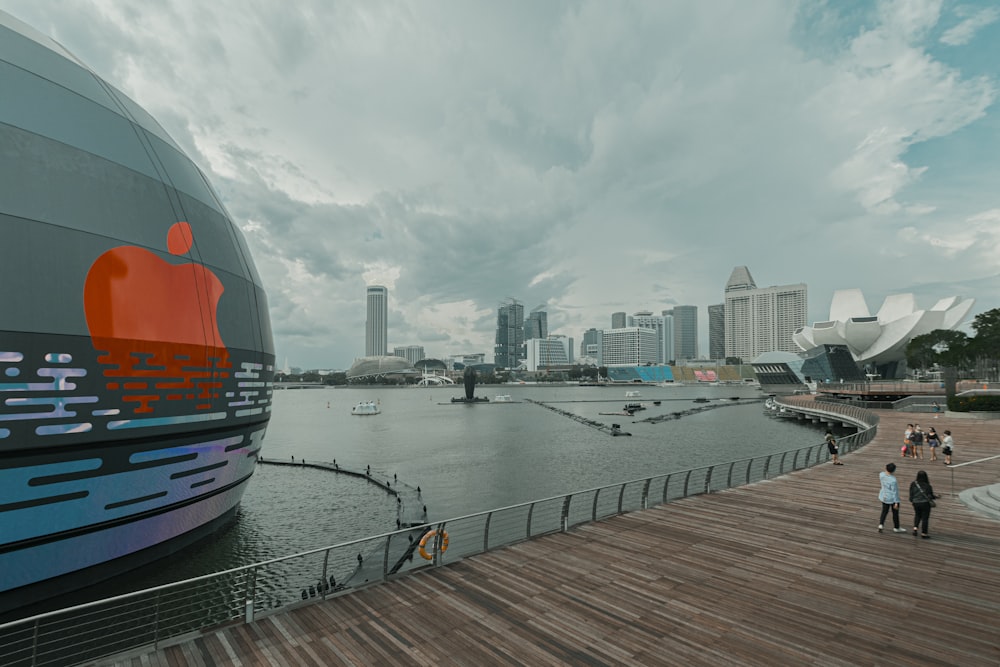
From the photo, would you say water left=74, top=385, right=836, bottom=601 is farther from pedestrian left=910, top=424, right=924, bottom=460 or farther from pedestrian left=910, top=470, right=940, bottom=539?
pedestrian left=910, top=470, right=940, bottom=539

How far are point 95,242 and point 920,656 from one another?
16187 millimetres

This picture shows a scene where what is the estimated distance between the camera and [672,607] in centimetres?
836

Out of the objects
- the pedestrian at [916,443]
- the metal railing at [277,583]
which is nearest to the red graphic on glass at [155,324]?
the metal railing at [277,583]

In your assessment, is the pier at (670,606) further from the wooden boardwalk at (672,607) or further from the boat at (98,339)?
the boat at (98,339)

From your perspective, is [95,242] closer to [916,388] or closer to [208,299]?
[208,299]

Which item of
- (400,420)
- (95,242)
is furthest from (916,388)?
(95,242)

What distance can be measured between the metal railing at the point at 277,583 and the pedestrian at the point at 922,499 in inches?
192

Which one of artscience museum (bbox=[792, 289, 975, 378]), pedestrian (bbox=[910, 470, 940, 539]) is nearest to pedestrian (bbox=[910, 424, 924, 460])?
pedestrian (bbox=[910, 470, 940, 539])

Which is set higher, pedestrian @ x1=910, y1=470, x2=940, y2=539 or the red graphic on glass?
the red graphic on glass

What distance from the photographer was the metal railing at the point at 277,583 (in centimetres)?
806

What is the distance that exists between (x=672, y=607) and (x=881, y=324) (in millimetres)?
157806

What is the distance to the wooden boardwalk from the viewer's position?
698 centimetres

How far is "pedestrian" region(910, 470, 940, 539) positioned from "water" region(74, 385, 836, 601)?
17430 mm

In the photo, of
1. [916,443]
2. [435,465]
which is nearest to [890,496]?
[916,443]
